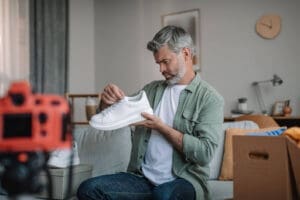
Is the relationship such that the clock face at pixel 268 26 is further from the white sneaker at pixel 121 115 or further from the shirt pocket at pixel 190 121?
the white sneaker at pixel 121 115

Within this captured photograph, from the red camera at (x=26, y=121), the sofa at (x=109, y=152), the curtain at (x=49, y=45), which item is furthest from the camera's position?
the curtain at (x=49, y=45)

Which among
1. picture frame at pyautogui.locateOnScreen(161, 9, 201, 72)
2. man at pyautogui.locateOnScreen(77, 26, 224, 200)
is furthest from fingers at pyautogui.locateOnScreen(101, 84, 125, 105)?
picture frame at pyautogui.locateOnScreen(161, 9, 201, 72)

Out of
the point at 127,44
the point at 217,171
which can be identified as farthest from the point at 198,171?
the point at 127,44

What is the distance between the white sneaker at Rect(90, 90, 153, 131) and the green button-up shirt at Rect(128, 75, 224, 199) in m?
0.20

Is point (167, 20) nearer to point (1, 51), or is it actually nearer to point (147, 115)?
point (1, 51)

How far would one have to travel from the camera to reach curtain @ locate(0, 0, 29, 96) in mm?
3613

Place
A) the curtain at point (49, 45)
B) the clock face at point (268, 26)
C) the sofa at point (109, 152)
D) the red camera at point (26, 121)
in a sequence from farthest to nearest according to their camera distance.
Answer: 1. the curtain at point (49, 45)
2. the clock face at point (268, 26)
3. the sofa at point (109, 152)
4. the red camera at point (26, 121)

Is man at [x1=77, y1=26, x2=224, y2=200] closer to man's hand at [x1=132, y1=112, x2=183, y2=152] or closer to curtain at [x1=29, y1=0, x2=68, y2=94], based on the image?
man's hand at [x1=132, y1=112, x2=183, y2=152]

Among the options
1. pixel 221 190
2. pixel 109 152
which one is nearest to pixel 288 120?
pixel 221 190

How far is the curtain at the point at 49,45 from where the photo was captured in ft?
12.9

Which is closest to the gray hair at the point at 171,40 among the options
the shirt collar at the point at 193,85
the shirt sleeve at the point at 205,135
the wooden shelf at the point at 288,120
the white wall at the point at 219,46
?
the shirt collar at the point at 193,85

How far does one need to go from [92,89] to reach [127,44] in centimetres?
75

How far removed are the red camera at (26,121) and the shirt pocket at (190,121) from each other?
3.71 feet

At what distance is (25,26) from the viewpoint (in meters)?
3.86
